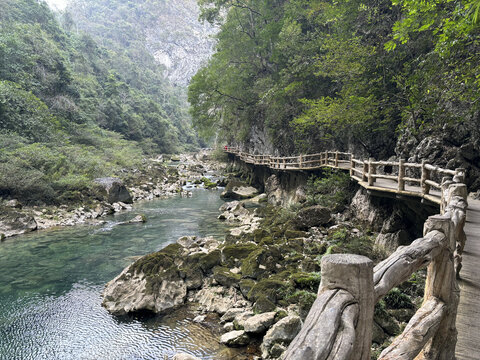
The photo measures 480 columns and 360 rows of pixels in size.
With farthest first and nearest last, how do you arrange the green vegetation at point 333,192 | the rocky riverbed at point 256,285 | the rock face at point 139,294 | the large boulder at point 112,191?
the large boulder at point 112,191 → the green vegetation at point 333,192 → the rock face at point 139,294 → the rocky riverbed at point 256,285

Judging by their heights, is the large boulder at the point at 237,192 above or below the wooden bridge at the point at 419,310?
below

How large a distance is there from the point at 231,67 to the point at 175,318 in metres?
19.5

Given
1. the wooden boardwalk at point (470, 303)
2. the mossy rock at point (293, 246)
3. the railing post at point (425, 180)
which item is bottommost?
the mossy rock at point (293, 246)

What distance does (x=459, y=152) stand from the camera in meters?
8.54

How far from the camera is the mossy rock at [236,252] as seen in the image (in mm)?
7672

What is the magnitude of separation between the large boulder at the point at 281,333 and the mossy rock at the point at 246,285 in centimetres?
153

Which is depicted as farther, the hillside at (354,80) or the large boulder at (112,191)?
the large boulder at (112,191)

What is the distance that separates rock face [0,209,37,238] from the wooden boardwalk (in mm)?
13390

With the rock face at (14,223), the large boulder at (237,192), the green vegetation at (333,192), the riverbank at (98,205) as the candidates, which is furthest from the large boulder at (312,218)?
the rock face at (14,223)

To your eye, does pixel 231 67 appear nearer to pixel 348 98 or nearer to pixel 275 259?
pixel 348 98

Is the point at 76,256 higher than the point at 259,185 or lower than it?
lower

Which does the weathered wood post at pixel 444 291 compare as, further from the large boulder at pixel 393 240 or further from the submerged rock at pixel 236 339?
the large boulder at pixel 393 240

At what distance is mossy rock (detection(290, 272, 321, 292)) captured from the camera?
5.84 m

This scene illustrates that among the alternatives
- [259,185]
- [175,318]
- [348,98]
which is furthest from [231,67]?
[175,318]
